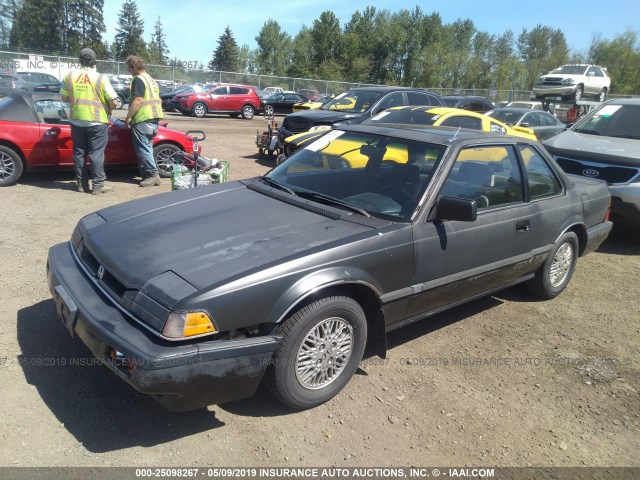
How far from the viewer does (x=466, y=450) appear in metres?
2.83

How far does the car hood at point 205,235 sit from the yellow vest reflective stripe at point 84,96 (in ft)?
12.9

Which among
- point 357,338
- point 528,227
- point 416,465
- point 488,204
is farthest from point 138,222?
point 528,227

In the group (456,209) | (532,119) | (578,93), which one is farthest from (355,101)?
(578,93)

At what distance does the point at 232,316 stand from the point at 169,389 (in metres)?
0.46

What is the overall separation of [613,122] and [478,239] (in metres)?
5.66

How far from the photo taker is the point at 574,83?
2347 centimetres

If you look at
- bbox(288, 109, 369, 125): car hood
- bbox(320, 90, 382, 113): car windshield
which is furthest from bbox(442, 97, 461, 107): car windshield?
bbox(288, 109, 369, 125): car hood

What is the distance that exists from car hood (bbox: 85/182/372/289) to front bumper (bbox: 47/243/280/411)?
260mm

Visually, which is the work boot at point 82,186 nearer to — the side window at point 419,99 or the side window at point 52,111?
the side window at point 52,111

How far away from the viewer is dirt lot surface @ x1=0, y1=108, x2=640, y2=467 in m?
2.70

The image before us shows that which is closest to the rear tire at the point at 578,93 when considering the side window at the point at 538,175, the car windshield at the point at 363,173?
the side window at the point at 538,175

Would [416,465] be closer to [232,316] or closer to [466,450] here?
[466,450]

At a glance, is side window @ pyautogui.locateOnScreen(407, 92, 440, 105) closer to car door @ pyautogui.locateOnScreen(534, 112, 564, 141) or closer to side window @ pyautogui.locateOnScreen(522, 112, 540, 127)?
side window @ pyautogui.locateOnScreen(522, 112, 540, 127)

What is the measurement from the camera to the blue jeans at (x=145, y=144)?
778 cm
